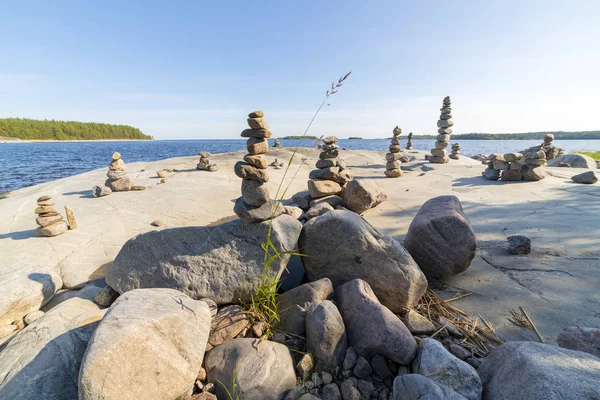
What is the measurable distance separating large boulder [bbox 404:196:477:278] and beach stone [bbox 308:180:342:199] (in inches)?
182

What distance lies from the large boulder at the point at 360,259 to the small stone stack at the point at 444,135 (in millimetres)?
15033

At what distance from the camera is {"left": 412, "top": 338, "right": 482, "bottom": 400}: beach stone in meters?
2.01

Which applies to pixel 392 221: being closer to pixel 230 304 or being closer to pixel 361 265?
pixel 361 265

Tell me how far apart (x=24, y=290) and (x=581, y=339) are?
21.5ft

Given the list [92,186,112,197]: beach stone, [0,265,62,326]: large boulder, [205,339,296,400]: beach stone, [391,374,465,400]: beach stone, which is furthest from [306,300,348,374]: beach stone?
[92,186,112,197]: beach stone

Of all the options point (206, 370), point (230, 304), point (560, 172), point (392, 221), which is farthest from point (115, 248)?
point (560, 172)

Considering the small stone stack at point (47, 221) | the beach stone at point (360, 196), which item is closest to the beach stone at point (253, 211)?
the beach stone at point (360, 196)

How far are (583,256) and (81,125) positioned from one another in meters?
122

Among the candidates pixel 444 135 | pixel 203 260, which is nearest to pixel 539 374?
pixel 203 260

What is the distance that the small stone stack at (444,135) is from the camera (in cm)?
1620

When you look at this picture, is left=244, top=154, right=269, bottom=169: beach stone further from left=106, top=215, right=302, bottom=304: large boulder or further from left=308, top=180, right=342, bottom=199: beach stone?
left=308, top=180, right=342, bottom=199: beach stone

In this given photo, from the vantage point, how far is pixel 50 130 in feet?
280

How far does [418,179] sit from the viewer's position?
477 inches

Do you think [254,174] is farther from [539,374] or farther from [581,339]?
[581,339]
